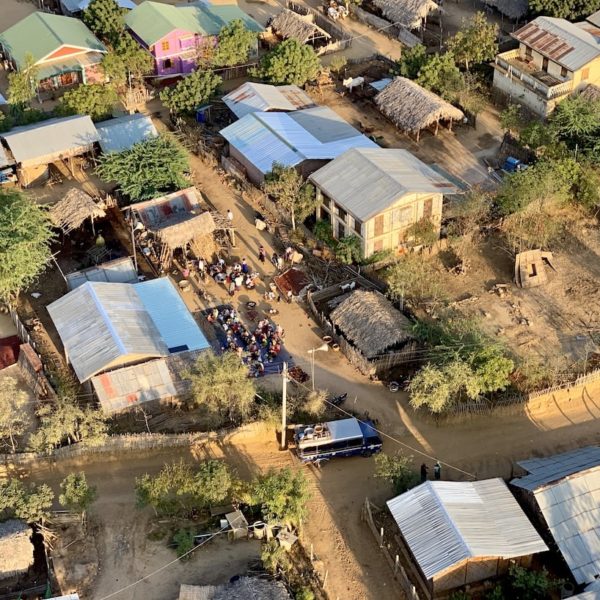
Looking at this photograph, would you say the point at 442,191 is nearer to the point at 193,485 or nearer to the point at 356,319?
the point at 356,319

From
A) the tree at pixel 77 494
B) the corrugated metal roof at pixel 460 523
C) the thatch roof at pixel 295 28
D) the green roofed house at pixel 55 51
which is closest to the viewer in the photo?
the corrugated metal roof at pixel 460 523

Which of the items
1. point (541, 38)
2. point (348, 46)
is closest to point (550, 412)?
point (541, 38)

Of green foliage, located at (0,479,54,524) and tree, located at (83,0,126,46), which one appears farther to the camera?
tree, located at (83,0,126,46)

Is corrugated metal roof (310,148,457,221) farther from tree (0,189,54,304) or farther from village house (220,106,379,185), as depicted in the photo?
tree (0,189,54,304)

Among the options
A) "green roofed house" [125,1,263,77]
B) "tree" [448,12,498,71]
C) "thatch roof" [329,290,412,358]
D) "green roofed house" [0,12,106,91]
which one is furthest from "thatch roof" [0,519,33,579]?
"tree" [448,12,498,71]

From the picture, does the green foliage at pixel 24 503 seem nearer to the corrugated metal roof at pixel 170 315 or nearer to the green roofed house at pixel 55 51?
the corrugated metal roof at pixel 170 315

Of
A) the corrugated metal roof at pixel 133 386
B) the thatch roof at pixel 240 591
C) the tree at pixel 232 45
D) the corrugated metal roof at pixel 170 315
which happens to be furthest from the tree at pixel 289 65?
the thatch roof at pixel 240 591
